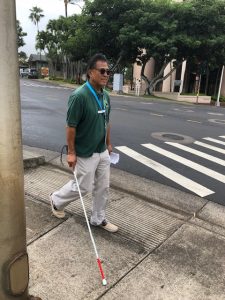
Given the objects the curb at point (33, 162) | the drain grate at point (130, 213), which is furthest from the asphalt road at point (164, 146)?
the curb at point (33, 162)

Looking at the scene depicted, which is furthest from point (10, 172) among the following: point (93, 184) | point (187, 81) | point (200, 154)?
point (187, 81)

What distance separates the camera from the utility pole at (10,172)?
1979mm

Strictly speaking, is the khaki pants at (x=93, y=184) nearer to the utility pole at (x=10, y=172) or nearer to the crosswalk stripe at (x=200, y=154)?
the utility pole at (x=10, y=172)

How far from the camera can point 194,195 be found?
5406 mm

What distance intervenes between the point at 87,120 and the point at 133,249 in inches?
54.6

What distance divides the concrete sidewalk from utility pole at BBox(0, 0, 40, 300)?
62cm

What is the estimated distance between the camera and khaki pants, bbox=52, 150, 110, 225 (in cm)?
361

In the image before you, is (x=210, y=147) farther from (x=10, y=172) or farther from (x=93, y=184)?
(x=10, y=172)

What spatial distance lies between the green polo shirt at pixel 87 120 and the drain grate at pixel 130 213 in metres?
1.00

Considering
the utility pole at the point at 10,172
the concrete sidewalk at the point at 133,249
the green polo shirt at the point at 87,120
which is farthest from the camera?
the green polo shirt at the point at 87,120

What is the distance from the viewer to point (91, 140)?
357 cm

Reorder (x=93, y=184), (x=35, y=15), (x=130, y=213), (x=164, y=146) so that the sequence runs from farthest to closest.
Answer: (x=35, y=15) → (x=164, y=146) → (x=130, y=213) → (x=93, y=184)

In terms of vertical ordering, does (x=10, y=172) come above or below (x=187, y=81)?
above

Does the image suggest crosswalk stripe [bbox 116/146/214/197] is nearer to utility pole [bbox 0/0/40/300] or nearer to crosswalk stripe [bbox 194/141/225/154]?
crosswalk stripe [bbox 194/141/225/154]
